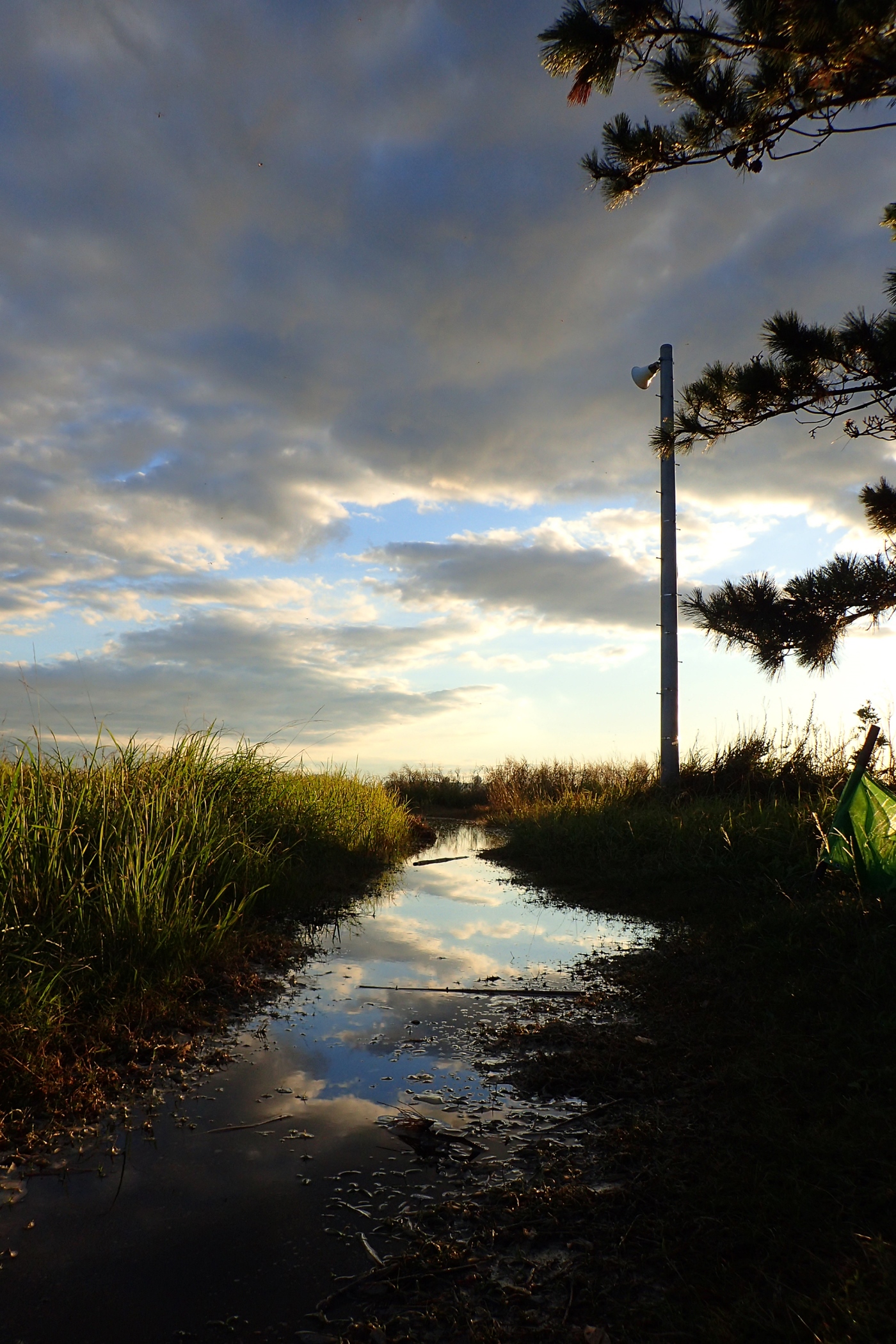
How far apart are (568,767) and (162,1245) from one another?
52.2ft

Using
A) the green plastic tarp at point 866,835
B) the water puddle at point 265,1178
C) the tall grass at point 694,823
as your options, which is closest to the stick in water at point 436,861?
the tall grass at point 694,823

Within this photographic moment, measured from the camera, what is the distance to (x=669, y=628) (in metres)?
13.0

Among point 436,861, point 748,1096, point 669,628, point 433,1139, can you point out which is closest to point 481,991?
point 748,1096

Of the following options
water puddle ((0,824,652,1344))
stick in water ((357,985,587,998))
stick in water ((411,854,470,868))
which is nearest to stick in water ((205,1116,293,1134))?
water puddle ((0,824,652,1344))

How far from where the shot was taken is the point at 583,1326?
2102mm

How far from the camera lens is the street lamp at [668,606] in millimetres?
12703

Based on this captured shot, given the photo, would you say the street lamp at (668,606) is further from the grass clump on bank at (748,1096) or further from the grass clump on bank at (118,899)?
the grass clump on bank at (118,899)

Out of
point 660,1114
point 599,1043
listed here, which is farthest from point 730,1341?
point 599,1043

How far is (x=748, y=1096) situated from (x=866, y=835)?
294 cm

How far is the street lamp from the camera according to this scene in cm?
1270

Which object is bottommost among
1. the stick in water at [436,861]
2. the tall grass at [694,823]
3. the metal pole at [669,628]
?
the stick in water at [436,861]

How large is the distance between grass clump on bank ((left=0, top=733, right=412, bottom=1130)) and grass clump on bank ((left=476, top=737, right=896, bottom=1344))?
2.05 metres

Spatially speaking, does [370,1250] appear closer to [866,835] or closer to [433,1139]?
[433,1139]

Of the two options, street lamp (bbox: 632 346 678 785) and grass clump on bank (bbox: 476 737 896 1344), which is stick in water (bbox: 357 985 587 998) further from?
street lamp (bbox: 632 346 678 785)
